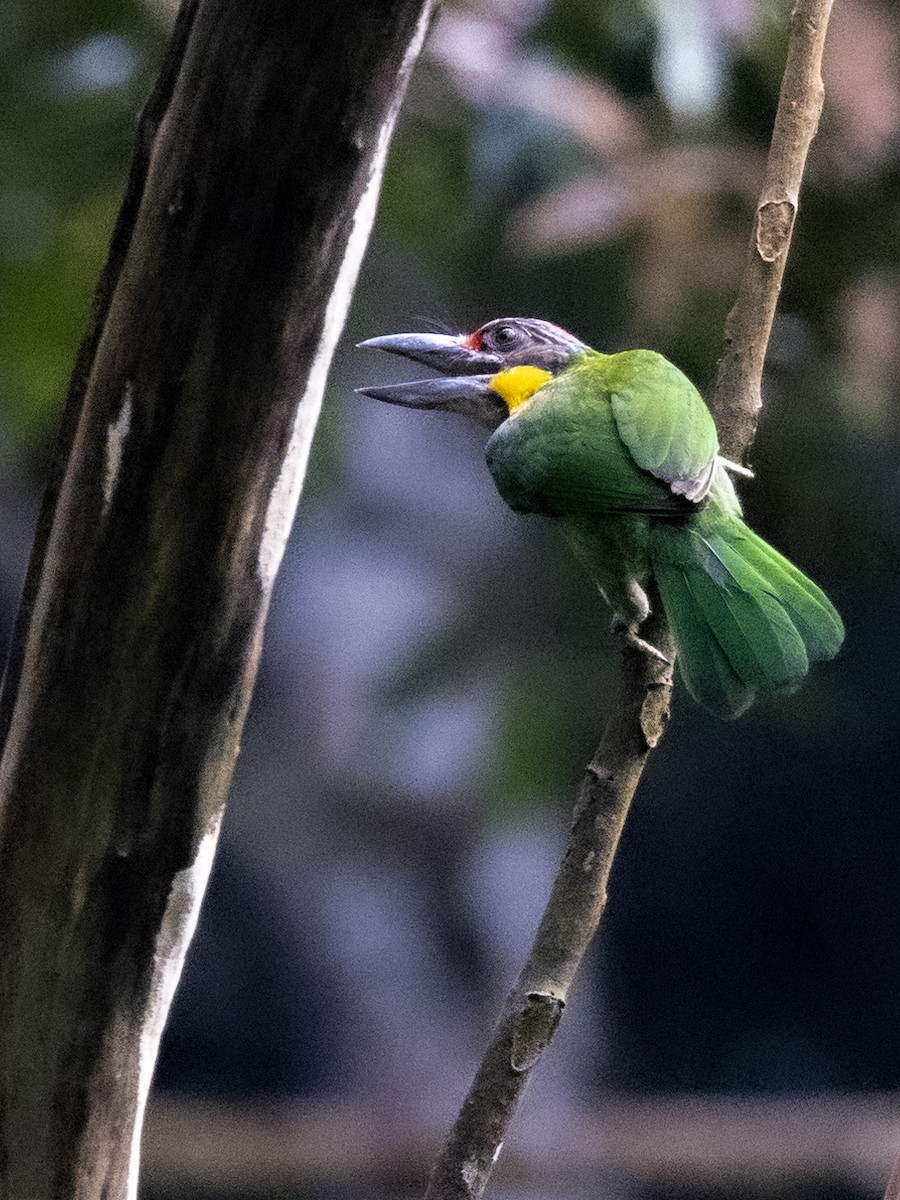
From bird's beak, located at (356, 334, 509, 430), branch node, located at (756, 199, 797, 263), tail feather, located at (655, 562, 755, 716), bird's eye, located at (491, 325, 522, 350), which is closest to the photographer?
branch node, located at (756, 199, 797, 263)

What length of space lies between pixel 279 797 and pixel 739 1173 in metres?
2.48

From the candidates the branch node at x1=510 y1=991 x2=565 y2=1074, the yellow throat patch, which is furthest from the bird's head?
the branch node at x1=510 y1=991 x2=565 y2=1074

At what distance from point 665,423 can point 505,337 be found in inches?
21.1

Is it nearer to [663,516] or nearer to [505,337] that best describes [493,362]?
[505,337]

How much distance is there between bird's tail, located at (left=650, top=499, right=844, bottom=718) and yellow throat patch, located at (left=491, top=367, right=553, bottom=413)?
441 millimetres

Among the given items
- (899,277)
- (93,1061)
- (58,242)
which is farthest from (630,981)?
(93,1061)

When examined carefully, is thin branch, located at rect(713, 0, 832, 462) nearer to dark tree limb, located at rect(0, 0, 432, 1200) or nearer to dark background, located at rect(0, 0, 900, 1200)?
dark tree limb, located at rect(0, 0, 432, 1200)

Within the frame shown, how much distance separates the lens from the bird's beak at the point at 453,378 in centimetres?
223

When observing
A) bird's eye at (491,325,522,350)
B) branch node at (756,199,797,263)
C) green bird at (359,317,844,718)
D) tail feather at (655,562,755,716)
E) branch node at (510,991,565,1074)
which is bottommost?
branch node at (510,991,565,1074)

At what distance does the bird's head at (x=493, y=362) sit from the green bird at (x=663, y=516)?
0.07 m

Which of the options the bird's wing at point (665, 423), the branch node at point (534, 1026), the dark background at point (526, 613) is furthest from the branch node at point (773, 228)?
the dark background at point (526, 613)

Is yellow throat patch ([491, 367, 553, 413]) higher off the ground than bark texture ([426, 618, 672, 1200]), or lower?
higher

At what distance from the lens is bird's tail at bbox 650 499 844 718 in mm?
1796

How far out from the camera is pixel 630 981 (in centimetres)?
569
